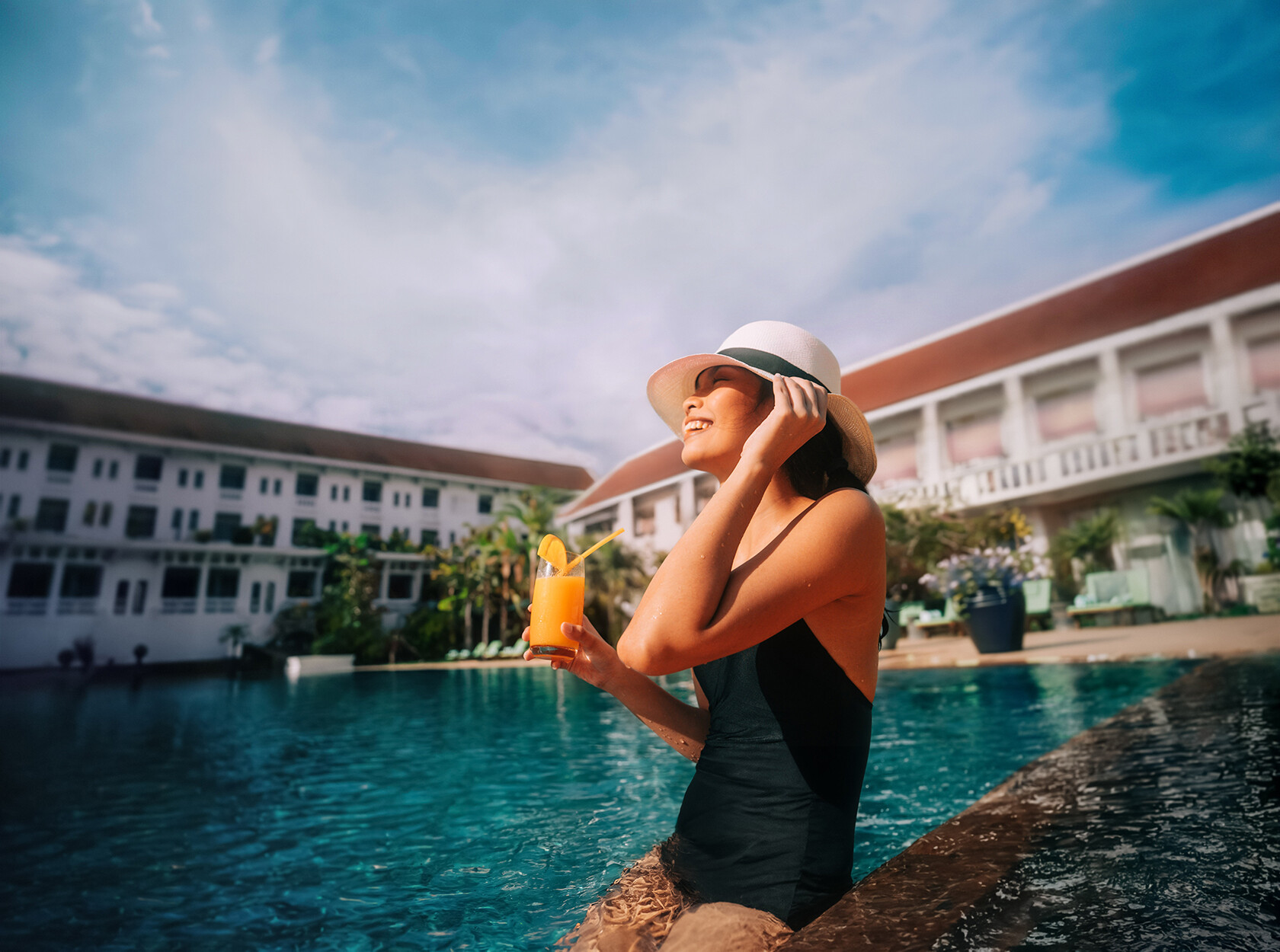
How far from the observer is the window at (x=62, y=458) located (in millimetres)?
29516

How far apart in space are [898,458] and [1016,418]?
362cm

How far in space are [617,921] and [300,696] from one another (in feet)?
49.9

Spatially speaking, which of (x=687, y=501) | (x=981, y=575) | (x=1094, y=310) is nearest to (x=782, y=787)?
(x=981, y=575)

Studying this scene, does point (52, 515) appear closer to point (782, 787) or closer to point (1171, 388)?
point (782, 787)

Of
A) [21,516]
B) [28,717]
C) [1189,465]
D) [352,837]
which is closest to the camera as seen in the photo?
[352,837]

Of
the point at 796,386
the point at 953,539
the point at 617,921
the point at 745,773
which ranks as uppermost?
the point at 953,539

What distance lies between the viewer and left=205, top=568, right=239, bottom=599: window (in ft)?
104

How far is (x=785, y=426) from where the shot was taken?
1.31m

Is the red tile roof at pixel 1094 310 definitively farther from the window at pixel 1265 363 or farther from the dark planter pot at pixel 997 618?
the dark planter pot at pixel 997 618

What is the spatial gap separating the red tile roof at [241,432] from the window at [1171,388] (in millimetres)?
32183

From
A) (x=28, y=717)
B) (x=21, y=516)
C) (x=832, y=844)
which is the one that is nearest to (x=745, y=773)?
(x=832, y=844)

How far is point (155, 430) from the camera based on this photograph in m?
31.9

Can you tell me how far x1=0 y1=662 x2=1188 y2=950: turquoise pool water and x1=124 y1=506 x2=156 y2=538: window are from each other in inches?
1009

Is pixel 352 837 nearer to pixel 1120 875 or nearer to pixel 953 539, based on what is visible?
pixel 1120 875
